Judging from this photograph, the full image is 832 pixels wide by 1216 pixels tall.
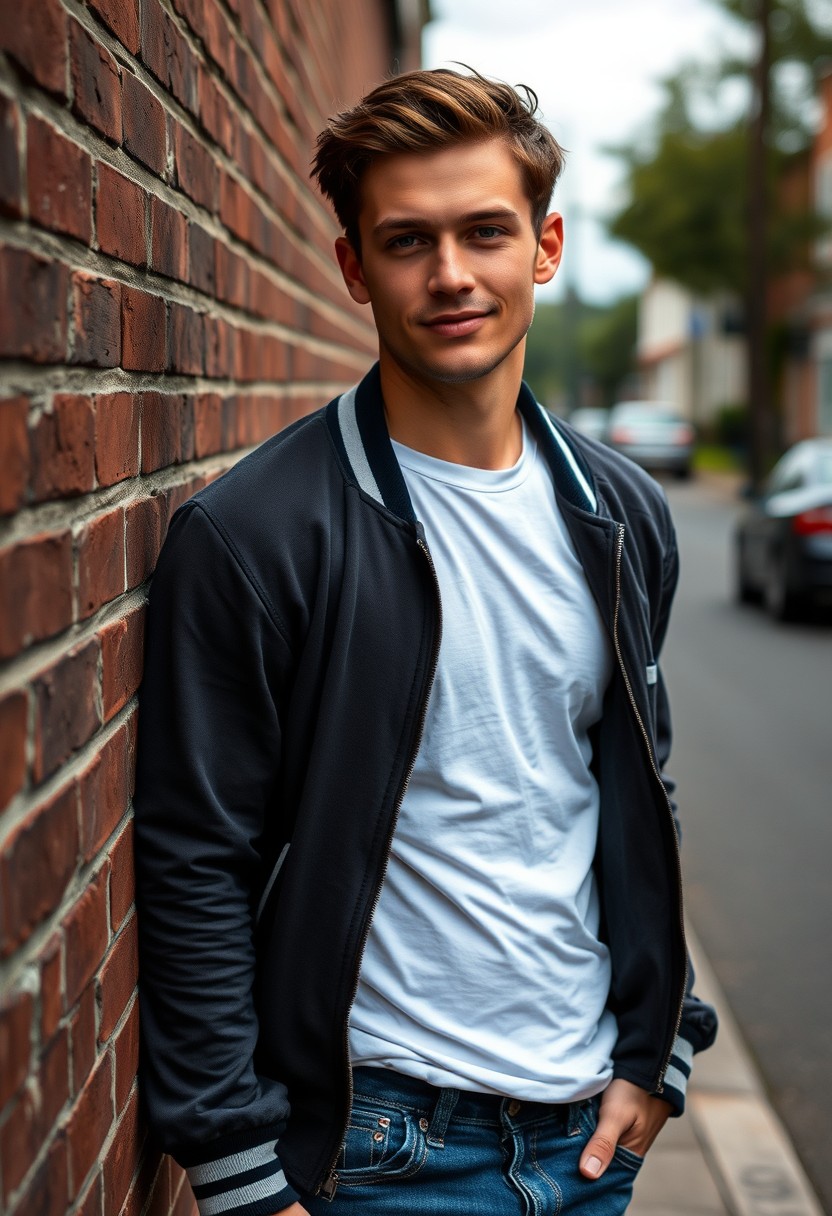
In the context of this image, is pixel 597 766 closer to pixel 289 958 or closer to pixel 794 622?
pixel 289 958

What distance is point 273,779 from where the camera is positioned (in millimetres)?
1812

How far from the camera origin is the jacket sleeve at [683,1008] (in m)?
2.16

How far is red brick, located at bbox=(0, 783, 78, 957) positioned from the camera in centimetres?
110

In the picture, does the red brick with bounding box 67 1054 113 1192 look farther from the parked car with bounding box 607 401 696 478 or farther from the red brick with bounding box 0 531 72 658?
the parked car with bounding box 607 401 696 478

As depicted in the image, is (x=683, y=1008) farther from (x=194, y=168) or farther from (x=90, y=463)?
(x=194, y=168)

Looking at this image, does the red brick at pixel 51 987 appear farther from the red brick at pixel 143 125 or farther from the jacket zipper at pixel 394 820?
the red brick at pixel 143 125

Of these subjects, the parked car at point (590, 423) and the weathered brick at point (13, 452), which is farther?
the parked car at point (590, 423)

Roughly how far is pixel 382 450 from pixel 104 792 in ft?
2.21

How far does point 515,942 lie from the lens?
1.98 m

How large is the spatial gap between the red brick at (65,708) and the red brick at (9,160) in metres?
0.37

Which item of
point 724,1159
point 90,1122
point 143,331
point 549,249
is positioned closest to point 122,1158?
point 90,1122

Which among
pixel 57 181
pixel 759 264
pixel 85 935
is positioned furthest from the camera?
pixel 759 264

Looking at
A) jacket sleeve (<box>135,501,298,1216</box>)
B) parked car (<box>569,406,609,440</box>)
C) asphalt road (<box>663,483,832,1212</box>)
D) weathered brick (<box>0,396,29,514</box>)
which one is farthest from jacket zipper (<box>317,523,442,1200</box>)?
parked car (<box>569,406,609,440</box>)

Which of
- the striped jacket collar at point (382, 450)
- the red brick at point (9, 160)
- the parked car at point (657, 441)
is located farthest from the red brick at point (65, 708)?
the parked car at point (657, 441)
